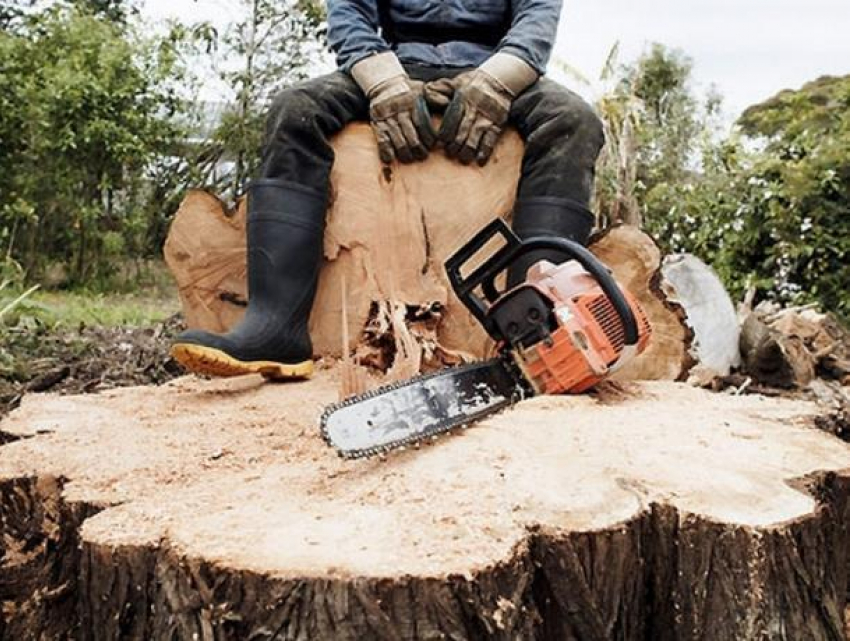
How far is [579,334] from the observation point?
1810mm

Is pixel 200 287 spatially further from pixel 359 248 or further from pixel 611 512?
pixel 611 512

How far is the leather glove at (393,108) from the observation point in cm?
236

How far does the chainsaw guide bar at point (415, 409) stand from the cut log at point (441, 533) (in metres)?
0.04

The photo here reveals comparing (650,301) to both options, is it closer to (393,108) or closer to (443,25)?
(393,108)

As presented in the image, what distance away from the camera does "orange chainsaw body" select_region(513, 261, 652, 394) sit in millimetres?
1804

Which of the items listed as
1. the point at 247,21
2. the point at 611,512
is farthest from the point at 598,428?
the point at 247,21

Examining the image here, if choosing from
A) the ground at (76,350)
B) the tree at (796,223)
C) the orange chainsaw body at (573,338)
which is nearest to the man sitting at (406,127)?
the orange chainsaw body at (573,338)

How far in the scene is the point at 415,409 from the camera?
60.4 inches

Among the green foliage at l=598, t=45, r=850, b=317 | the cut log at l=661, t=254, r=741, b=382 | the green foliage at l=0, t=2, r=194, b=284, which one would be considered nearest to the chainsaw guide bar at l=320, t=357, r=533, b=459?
the cut log at l=661, t=254, r=741, b=382

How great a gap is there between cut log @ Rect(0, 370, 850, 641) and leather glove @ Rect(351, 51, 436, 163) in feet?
2.97

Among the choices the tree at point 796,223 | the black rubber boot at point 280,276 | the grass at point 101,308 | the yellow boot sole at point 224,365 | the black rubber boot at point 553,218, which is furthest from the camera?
the tree at point 796,223

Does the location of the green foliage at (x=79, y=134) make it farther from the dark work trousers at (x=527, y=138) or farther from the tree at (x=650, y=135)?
the dark work trousers at (x=527, y=138)

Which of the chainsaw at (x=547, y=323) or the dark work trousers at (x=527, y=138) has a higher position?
the dark work trousers at (x=527, y=138)

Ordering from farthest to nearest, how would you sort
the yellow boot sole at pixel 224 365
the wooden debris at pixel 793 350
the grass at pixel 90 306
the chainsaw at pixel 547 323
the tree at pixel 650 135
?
the tree at pixel 650 135 → the grass at pixel 90 306 → the wooden debris at pixel 793 350 → the yellow boot sole at pixel 224 365 → the chainsaw at pixel 547 323
